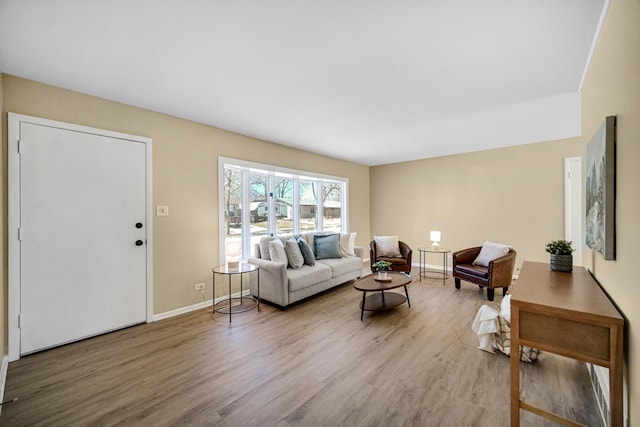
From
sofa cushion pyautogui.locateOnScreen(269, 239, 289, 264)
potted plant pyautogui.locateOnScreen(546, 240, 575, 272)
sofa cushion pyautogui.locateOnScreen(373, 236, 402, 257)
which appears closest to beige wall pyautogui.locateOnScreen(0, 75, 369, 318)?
sofa cushion pyautogui.locateOnScreen(269, 239, 289, 264)

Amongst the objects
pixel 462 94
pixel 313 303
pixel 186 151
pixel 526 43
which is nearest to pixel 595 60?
pixel 526 43

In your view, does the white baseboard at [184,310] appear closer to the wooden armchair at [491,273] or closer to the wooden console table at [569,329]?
the wooden console table at [569,329]

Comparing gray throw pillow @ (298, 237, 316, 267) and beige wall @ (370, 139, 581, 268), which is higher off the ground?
beige wall @ (370, 139, 581, 268)

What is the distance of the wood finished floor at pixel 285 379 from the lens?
163cm

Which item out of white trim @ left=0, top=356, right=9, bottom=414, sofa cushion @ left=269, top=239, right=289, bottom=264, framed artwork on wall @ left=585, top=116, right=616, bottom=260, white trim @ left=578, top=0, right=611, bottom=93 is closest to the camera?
framed artwork on wall @ left=585, top=116, right=616, bottom=260

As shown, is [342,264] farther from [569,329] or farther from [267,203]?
[569,329]

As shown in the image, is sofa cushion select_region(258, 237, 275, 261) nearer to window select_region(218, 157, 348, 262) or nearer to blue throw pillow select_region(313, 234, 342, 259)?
window select_region(218, 157, 348, 262)

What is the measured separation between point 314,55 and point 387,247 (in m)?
3.68

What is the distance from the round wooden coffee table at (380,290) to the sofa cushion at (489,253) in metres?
1.50

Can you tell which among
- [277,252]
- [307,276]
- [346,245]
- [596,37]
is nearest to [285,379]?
[307,276]

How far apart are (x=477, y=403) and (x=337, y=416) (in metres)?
0.93

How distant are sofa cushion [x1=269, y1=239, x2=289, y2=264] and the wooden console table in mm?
2571

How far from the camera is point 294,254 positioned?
146 inches

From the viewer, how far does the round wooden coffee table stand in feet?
10.2
